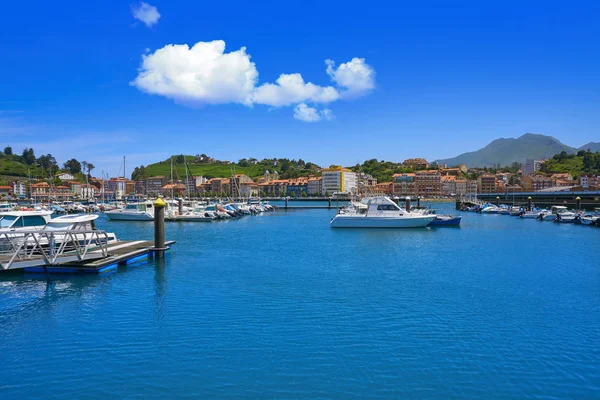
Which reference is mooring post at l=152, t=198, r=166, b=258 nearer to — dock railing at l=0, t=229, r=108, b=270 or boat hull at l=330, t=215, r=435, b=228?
dock railing at l=0, t=229, r=108, b=270

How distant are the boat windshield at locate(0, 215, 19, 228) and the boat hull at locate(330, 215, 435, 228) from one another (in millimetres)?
35888

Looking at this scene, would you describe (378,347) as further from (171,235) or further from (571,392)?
(171,235)

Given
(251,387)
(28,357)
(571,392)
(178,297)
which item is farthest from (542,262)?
(28,357)

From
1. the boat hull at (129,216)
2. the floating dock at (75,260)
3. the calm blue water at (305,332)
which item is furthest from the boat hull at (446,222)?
the floating dock at (75,260)

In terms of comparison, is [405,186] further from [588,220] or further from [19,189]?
[19,189]

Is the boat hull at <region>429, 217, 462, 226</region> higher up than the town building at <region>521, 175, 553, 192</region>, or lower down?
lower down

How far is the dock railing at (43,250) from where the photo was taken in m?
20.4

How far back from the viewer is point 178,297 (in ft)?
65.3

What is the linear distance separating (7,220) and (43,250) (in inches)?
382

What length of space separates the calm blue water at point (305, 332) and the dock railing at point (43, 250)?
50.6 inches

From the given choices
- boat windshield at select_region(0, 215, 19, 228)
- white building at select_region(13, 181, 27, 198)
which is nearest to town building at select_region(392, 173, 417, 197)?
white building at select_region(13, 181, 27, 198)

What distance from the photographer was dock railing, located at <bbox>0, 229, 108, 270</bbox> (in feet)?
67.0

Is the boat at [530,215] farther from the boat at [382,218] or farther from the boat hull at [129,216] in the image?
the boat hull at [129,216]

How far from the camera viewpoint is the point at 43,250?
20984 millimetres
